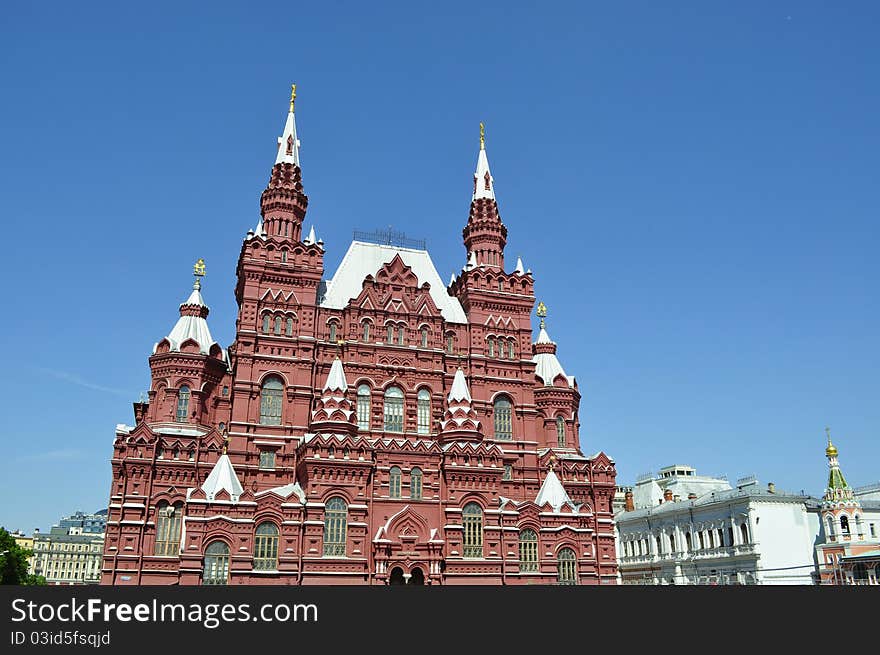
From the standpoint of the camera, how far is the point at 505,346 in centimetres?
5697

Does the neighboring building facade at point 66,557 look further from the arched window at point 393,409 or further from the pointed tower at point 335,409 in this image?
the pointed tower at point 335,409

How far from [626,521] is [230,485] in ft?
172

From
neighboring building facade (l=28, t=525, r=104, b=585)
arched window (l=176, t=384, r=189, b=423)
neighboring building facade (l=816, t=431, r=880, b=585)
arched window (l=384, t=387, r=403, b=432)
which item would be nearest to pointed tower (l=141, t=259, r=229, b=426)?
arched window (l=176, t=384, r=189, b=423)

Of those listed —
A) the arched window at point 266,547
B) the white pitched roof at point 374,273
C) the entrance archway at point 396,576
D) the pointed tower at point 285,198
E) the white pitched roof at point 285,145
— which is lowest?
the entrance archway at point 396,576

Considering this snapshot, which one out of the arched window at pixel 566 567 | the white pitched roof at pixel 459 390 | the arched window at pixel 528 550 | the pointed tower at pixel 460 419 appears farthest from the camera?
the white pitched roof at pixel 459 390

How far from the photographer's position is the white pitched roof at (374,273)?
55.3m

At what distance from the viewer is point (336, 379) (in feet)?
161

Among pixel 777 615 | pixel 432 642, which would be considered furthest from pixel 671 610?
pixel 432 642

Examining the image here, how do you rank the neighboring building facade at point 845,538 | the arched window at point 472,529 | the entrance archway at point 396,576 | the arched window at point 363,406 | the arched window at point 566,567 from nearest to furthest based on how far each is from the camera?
1. the entrance archway at point 396,576
2. the arched window at point 472,529
3. the arched window at point 566,567
4. the arched window at point 363,406
5. the neighboring building facade at point 845,538

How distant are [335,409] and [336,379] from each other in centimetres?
225

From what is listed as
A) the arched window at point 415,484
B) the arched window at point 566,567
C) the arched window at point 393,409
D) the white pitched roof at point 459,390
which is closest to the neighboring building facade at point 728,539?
the arched window at point 566,567

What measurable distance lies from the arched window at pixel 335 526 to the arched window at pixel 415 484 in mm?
4594

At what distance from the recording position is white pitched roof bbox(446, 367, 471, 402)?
169 ft

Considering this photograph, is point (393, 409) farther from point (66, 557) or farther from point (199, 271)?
point (66, 557)
